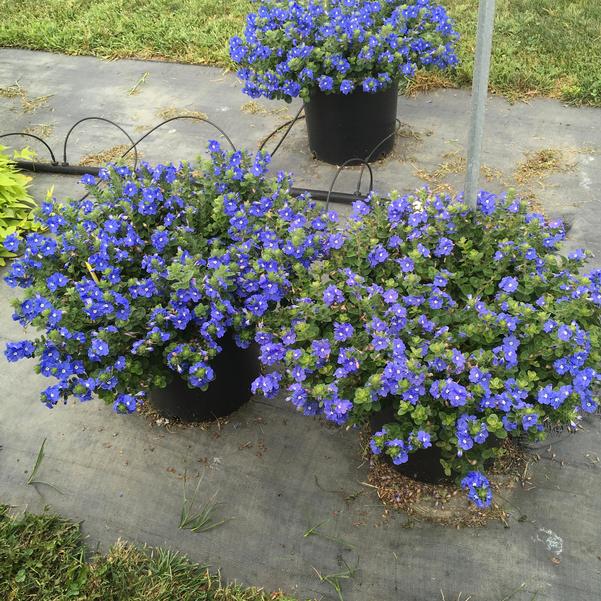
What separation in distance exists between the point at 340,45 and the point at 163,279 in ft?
6.10

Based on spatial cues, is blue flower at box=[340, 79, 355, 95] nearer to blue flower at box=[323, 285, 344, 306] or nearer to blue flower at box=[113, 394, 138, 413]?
blue flower at box=[323, 285, 344, 306]

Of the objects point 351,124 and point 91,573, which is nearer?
point 91,573

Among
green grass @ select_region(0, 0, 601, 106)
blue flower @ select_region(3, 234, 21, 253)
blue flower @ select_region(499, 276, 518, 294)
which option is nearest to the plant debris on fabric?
blue flower @ select_region(499, 276, 518, 294)

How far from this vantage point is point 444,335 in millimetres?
1815

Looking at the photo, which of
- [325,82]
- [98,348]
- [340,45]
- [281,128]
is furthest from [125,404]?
[281,128]

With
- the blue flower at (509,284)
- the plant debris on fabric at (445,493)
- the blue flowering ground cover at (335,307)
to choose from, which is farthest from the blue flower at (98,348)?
the blue flower at (509,284)

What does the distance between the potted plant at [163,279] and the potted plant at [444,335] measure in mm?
158

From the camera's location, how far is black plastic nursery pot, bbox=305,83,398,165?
3605 millimetres

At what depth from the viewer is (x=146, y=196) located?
2.25 meters

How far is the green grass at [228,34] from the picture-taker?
4500mm

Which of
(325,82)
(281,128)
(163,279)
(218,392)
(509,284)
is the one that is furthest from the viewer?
(281,128)

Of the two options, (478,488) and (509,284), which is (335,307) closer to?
(509,284)

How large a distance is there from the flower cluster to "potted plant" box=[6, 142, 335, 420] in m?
1.10

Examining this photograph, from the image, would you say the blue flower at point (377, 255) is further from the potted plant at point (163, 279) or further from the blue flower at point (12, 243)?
the blue flower at point (12, 243)
